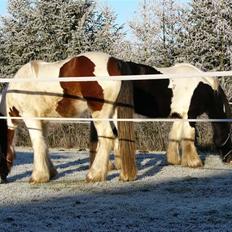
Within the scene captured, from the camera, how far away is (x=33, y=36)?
101 ft

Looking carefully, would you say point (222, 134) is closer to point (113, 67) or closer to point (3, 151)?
point (113, 67)

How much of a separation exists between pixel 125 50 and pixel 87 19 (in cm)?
629

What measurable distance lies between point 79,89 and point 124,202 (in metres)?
2.16

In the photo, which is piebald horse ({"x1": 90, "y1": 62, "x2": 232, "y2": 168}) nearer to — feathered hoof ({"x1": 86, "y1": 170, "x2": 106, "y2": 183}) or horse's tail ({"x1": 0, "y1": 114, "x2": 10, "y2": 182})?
feathered hoof ({"x1": 86, "y1": 170, "x2": 106, "y2": 183})

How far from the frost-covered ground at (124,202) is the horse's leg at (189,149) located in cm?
27

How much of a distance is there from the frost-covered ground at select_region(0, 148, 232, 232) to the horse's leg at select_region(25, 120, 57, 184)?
16cm

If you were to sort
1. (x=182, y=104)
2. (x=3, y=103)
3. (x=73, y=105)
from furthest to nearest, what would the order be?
(x=182, y=104) < (x=3, y=103) < (x=73, y=105)

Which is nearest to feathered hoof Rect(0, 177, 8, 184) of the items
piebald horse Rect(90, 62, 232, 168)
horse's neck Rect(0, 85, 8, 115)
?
horse's neck Rect(0, 85, 8, 115)

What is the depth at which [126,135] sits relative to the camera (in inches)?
284

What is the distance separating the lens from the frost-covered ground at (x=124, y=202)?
4688mm

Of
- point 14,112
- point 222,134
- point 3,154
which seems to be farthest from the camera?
point 222,134

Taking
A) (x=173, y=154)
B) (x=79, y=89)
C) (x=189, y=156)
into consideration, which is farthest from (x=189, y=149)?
(x=79, y=89)

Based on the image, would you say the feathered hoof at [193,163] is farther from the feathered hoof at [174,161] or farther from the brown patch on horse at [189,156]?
the feathered hoof at [174,161]

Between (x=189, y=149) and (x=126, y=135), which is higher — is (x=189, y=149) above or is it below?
below
